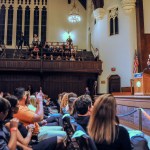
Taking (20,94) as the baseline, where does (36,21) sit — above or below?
above

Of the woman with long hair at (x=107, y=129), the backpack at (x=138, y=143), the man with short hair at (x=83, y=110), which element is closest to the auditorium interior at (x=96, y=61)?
the man with short hair at (x=83, y=110)

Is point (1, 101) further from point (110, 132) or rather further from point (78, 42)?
point (78, 42)

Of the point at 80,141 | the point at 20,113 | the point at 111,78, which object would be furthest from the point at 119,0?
the point at 80,141

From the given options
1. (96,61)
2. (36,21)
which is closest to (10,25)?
(36,21)

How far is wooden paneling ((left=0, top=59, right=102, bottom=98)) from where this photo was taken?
1597cm

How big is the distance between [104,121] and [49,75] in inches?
580

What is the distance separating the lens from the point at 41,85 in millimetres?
16641

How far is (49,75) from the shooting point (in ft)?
55.1

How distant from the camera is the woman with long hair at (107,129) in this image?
2117 mm

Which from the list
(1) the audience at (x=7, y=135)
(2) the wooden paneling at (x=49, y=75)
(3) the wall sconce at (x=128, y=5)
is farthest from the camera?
(2) the wooden paneling at (x=49, y=75)

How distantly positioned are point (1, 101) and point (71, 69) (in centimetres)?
1406

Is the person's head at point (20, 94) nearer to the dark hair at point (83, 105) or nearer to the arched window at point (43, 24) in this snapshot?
the dark hair at point (83, 105)

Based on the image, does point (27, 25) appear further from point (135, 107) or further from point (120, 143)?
point (120, 143)

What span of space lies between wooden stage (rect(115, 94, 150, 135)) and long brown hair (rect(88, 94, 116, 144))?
3.88 meters
